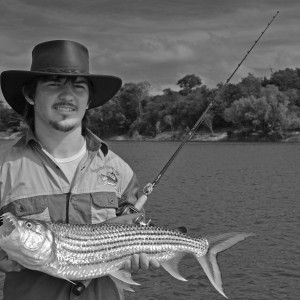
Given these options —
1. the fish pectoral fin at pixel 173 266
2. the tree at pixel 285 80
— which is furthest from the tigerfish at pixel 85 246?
the tree at pixel 285 80

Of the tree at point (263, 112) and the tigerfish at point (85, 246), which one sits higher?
the tigerfish at point (85, 246)

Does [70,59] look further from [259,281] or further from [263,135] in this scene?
[263,135]

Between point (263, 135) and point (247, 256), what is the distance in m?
110

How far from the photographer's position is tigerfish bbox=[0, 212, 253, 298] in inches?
167

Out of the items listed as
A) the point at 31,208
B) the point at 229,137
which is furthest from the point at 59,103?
the point at 229,137

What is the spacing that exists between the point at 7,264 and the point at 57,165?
95cm

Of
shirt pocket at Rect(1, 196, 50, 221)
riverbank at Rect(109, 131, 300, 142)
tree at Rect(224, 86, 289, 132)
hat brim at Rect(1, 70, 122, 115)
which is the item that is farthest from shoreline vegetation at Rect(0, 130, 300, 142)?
shirt pocket at Rect(1, 196, 50, 221)

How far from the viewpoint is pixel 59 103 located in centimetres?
466

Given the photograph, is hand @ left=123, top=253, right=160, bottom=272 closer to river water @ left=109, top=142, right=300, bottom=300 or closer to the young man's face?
the young man's face

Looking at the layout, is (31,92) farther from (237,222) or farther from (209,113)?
(209,113)

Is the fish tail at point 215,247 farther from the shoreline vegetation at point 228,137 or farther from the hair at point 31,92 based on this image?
the shoreline vegetation at point 228,137

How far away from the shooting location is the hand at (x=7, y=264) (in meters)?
4.28

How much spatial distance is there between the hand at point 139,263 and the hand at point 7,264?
96 cm

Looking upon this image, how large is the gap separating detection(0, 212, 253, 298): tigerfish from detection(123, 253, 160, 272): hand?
0.13 feet
